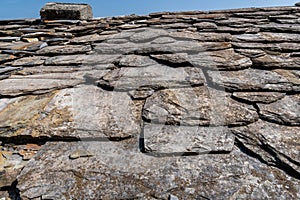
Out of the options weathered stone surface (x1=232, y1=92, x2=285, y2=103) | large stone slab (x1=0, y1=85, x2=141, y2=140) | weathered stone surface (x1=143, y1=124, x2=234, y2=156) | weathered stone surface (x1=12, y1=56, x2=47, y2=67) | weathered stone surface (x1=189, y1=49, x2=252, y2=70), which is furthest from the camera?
weathered stone surface (x1=12, y1=56, x2=47, y2=67)

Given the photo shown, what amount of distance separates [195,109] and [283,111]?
1.51ft

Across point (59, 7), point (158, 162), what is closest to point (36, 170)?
point (158, 162)

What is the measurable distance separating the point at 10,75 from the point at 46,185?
118cm

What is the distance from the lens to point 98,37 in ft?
7.13

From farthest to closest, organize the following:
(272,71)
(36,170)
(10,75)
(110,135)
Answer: (10,75) < (272,71) < (110,135) < (36,170)

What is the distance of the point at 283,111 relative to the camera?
111 cm

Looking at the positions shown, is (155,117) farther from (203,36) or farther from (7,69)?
(7,69)

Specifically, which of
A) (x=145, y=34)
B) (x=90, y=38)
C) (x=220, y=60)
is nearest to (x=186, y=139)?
(x=220, y=60)

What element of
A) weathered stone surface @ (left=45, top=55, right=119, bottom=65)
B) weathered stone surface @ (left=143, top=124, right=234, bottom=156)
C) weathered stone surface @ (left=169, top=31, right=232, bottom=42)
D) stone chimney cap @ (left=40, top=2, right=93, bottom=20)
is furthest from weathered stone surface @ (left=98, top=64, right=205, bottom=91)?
stone chimney cap @ (left=40, top=2, right=93, bottom=20)

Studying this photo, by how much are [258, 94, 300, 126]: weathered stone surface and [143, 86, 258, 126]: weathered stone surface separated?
0.06 metres

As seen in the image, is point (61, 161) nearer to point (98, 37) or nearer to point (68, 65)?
point (68, 65)

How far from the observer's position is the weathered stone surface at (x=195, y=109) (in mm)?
1047

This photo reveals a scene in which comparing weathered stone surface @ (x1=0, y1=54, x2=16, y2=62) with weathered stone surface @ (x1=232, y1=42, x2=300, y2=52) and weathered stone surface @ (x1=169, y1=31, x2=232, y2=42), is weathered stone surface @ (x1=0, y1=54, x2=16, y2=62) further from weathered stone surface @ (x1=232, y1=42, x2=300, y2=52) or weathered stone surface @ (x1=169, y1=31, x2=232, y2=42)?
weathered stone surface @ (x1=232, y1=42, x2=300, y2=52)

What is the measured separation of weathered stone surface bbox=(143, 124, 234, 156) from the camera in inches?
35.5
